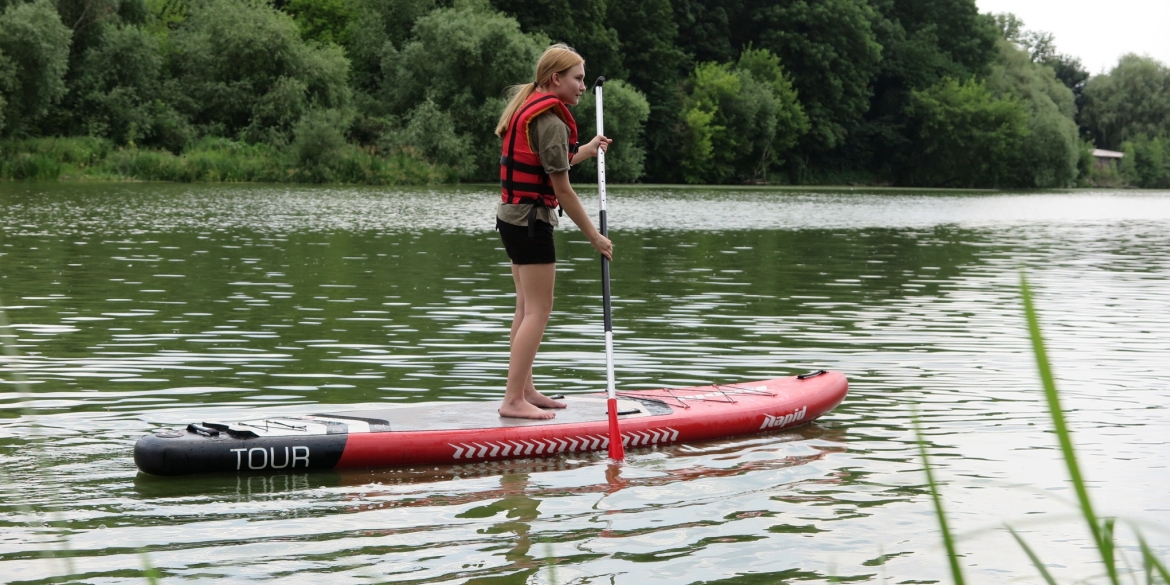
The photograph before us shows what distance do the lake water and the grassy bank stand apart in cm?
2057

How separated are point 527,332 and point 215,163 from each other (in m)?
38.2

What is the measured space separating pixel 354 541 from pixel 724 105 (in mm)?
63890

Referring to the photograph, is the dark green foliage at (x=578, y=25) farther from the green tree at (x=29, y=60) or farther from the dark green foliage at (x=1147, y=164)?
the dark green foliage at (x=1147, y=164)

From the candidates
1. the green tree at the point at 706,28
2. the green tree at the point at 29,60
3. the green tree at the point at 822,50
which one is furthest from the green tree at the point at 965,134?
the green tree at the point at 29,60

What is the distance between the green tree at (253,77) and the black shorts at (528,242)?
40865mm

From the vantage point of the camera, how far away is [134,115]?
4431 cm

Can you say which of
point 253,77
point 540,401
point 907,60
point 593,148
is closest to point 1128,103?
point 907,60

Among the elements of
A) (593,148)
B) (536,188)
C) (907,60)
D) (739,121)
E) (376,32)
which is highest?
(907,60)

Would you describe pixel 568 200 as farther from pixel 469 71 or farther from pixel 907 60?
pixel 907 60

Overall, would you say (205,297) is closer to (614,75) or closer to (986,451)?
(986,451)

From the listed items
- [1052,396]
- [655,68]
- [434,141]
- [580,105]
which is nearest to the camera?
[1052,396]

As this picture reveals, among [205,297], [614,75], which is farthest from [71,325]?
[614,75]

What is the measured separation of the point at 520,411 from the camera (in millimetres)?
6594

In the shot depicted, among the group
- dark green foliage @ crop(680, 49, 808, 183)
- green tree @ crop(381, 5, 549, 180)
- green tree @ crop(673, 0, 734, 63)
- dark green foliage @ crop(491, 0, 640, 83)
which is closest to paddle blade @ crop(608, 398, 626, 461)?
green tree @ crop(381, 5, 549, 180)
